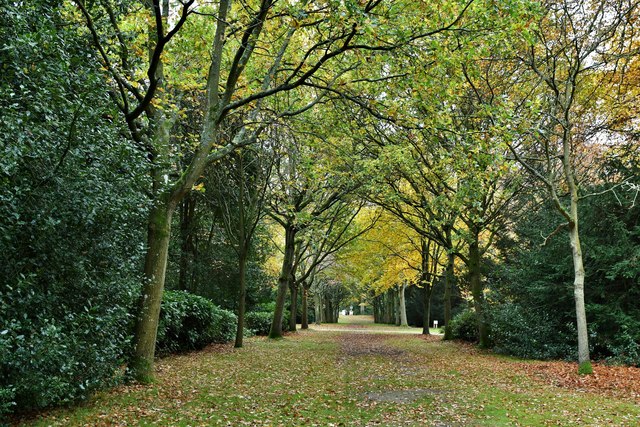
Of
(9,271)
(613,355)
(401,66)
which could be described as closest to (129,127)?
(9,271)

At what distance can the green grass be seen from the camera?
21.3ft

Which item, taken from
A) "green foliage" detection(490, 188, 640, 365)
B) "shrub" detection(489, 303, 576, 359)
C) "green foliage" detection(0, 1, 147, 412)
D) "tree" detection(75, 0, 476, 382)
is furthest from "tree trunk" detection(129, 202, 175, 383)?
"shrub" detection(489, 303, 576, 359)

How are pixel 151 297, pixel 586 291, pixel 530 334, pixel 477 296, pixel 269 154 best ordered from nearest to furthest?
1. pixel 151 297
2. pixel 586 291
3. pixel 530 334
4. pixel 269 154
5. pixel 477 296

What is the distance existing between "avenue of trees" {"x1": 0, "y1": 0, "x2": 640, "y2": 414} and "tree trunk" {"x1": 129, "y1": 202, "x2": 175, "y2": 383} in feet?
0.12

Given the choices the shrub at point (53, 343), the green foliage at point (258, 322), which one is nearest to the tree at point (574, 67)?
the shrub at point (53, 343)

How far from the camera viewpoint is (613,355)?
12.8 meters

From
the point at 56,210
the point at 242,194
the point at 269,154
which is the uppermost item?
the point at 269,154

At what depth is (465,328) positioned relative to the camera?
2116 centimetres

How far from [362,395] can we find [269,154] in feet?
33.5

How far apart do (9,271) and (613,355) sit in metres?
14.4

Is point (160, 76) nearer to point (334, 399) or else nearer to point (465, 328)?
point (334, 399)

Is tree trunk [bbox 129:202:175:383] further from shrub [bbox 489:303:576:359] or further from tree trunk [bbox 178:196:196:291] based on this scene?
tree trunk [bbox 178:196:196:291]

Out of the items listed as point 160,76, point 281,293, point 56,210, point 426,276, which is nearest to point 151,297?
point 56,210

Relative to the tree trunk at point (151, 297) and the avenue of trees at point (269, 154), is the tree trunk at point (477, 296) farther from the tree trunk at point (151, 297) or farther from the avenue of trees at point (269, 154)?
the tree trunk at point (151, 297)
